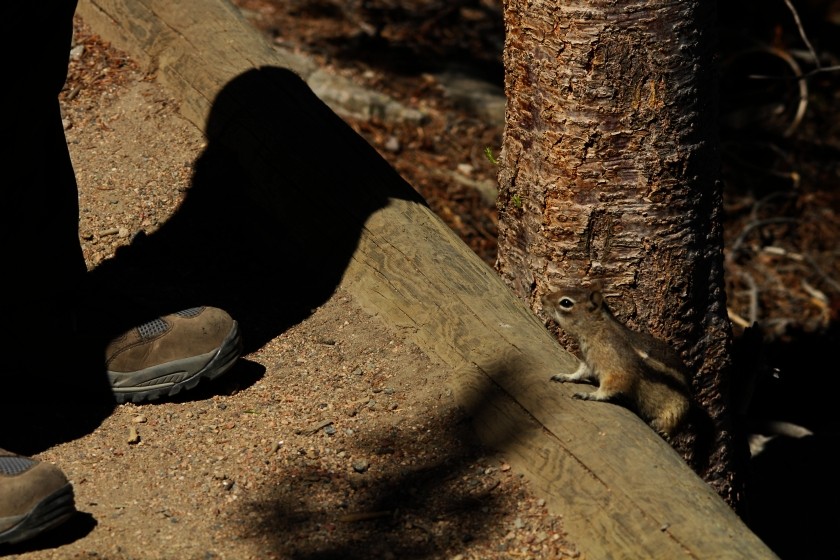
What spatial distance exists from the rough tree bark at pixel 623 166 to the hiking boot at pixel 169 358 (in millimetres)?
1325

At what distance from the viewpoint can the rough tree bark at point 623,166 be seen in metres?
3.70

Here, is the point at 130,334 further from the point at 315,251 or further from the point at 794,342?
the point at 794,342

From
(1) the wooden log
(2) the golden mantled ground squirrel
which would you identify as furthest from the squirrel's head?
(1) the wooden log

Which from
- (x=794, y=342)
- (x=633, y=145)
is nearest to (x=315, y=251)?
(x=633, y=145)

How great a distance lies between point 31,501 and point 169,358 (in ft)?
3.07

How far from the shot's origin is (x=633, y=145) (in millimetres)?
3807

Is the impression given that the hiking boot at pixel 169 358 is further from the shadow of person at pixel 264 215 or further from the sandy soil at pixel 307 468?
the shadow of person at pixel 264 215

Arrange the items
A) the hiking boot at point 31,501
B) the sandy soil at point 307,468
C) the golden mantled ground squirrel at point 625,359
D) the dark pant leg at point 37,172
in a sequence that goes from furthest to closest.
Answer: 1. the golden mantled ground squirrel at point 625,359
2. the dark pant leg at point 37,172
3. the sandy soil at point 307,468
4. the hiking boot at point 31,501

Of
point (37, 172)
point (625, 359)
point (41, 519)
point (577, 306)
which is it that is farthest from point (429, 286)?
point (41, 519)

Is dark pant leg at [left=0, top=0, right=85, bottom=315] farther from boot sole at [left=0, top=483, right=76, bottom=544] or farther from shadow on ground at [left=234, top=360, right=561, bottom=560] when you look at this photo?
shadow on ground at [left=234, top=360, right=561, bottom=560]

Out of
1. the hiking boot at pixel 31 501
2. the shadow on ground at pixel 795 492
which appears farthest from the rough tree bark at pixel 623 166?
the hiking boot at pixel 31 501

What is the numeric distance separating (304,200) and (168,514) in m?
1.84

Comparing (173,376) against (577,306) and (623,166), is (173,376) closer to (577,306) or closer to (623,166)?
(577,306)

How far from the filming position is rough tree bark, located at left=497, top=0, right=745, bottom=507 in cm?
370
